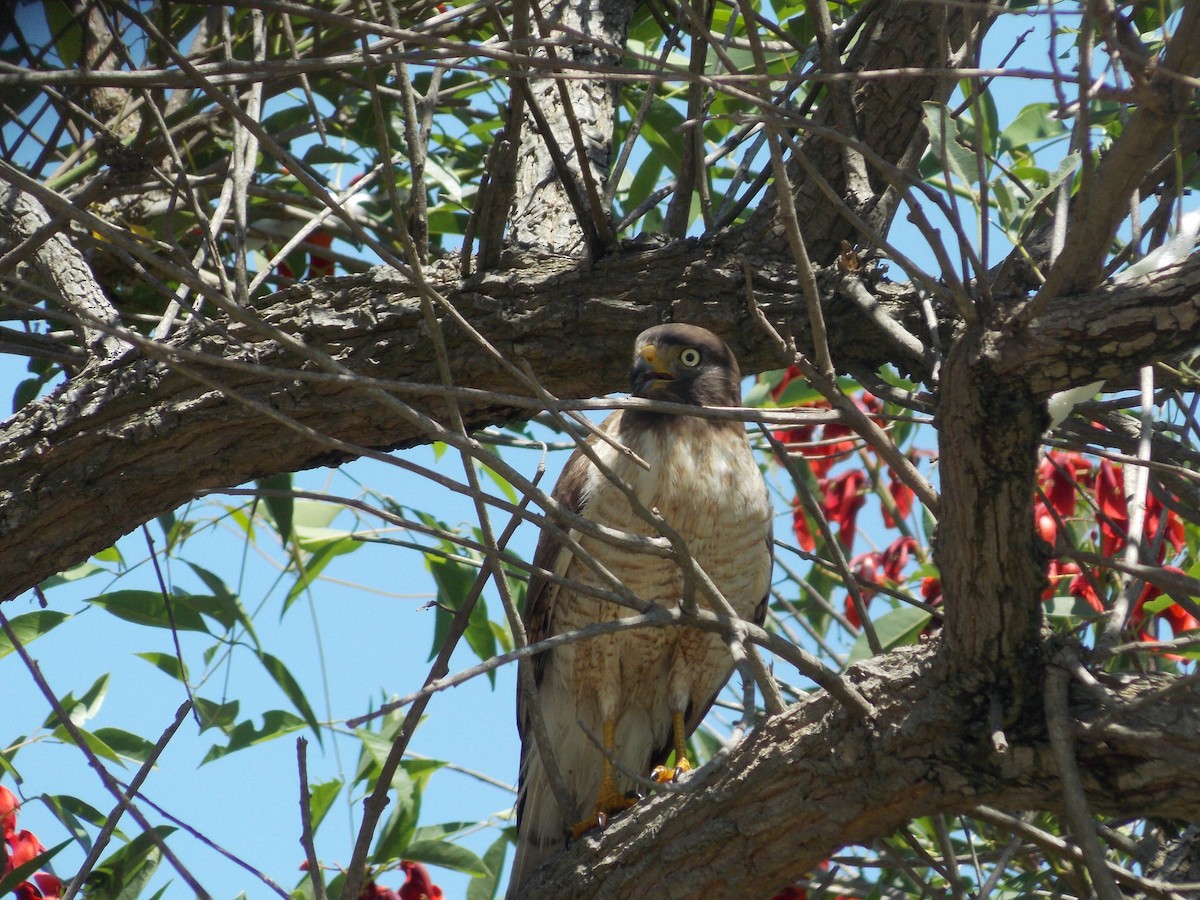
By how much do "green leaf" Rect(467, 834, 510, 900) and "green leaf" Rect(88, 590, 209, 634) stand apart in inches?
46.6

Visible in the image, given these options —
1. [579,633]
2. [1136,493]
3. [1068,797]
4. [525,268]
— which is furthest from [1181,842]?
[525,268]

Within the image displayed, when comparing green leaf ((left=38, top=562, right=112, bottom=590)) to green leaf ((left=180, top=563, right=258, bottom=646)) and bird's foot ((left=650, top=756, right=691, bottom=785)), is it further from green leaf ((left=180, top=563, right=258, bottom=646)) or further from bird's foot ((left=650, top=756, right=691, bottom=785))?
bird's foot ((left=650, top=756, right=691, bottom=785))

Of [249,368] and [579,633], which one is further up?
[249,368]

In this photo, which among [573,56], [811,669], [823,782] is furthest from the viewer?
[573,56]

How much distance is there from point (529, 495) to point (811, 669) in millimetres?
630

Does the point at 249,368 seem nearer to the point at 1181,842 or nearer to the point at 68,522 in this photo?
the point at 68,522

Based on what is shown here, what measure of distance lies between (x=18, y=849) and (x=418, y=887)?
1.08 m

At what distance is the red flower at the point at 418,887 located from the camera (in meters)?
3.40

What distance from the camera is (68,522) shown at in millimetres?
2785

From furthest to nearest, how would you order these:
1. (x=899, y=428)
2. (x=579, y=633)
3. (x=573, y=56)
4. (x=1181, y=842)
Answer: (x=899, y=428) → (x=573, y=56) → (x=1181, y=842) → (x=579, y=633)

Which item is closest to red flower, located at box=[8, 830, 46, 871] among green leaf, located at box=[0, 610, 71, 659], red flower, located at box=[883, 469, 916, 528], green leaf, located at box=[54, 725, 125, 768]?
green leaf, located at box=[54, 725, 125, 768]

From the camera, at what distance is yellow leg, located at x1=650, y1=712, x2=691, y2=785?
135 inches

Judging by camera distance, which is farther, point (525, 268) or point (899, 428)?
point (899, 428)

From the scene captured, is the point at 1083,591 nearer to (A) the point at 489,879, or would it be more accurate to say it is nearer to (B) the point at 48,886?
(A) the point at 489,879
